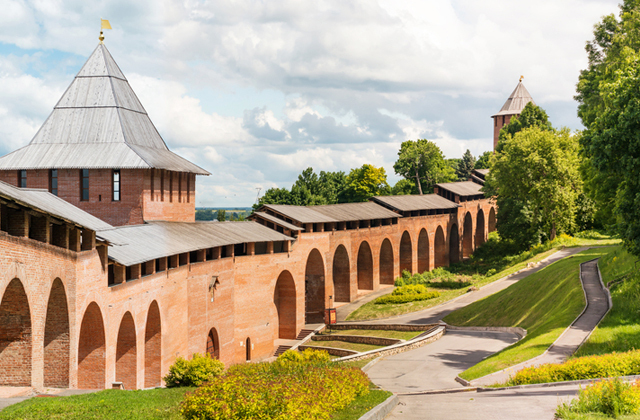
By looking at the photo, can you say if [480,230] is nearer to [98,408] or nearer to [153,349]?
[153,349]

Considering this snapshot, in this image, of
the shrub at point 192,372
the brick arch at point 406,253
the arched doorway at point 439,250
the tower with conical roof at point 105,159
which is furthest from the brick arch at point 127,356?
the arched doorway at point 439,250

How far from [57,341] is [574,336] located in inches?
604

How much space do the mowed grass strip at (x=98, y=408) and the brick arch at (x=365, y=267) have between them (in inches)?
1219

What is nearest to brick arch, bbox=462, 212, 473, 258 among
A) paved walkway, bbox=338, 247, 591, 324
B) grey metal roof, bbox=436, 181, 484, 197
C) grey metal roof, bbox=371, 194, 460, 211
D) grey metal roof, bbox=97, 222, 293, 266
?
grey metal roof, bbox=436, 181, 484, 197

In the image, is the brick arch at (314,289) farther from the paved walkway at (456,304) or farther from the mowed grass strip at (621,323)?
the mowed grass strip at (621,323)

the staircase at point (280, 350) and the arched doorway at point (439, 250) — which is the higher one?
the arched doorway at point (439, 250)

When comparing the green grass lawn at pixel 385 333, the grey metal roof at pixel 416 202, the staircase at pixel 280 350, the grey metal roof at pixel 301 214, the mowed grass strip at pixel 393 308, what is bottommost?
the staircase at pixel 280 350

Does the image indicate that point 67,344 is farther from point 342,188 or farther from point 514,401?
point 342,188

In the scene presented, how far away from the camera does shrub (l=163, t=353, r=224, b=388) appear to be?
17844 mm

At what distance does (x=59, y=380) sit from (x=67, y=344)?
41.1 inches

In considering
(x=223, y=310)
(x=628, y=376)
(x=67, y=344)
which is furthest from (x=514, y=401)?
(x=223, y=310)

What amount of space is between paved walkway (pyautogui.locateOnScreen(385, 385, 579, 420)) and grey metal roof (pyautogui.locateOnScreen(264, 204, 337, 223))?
21438mm

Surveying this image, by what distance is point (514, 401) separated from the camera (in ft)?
40.4

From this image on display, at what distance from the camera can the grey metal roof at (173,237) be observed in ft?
61.1
